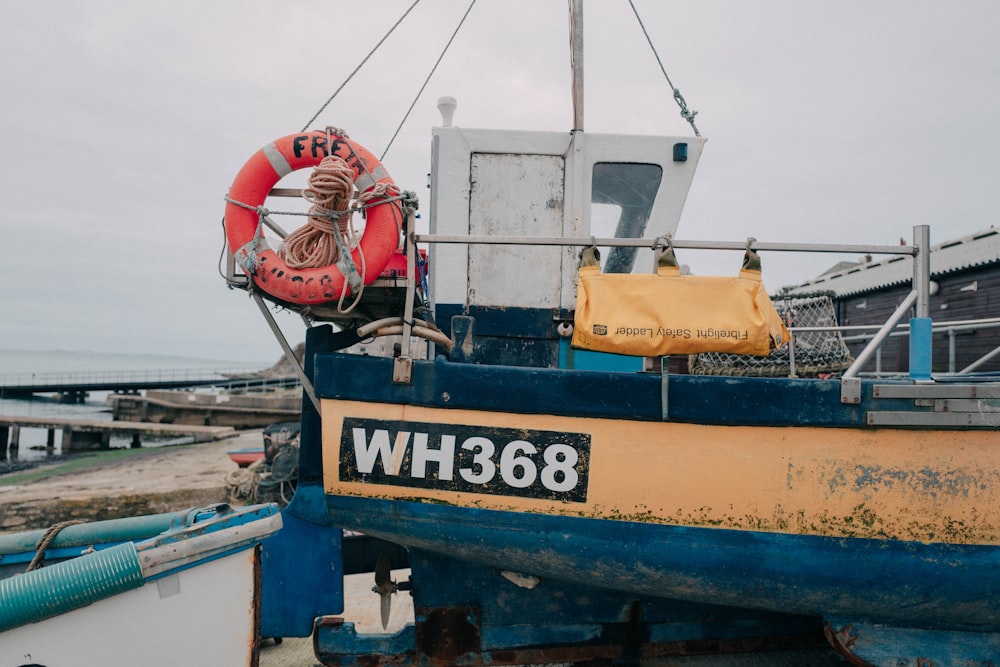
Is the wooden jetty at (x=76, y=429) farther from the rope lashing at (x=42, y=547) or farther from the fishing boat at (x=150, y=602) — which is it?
the fishing boat at (x=150, y=602)

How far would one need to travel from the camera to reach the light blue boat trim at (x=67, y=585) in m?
2.33

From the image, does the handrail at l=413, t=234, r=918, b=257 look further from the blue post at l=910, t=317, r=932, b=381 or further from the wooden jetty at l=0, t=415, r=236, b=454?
the wooden jetty at l=0, t=415, r=236, b=454

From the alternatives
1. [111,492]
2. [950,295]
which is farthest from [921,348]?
[111,492]

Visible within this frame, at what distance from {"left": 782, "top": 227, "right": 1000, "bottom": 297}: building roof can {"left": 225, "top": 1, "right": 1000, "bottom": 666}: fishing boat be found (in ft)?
22.1

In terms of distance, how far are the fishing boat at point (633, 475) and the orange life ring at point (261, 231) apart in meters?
0.01

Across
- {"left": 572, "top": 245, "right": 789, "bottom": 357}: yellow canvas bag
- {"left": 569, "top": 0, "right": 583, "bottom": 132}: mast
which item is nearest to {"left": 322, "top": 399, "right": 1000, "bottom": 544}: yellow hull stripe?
{"left": 572, "top": 245, "right": 789, "bottom": 357}: yellow canvas bag

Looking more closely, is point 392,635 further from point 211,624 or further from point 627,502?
point 627,502

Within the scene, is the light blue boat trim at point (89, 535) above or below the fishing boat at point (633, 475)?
below

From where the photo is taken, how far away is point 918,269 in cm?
260

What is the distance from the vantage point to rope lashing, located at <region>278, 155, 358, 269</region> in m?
2.78

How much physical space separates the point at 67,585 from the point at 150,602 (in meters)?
0.32

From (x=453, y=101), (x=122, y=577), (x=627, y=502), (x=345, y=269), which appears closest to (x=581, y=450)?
(x=627, y=502)

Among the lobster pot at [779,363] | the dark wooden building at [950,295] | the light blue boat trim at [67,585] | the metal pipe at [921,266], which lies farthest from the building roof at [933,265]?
the light blue boat trim at [67,585]

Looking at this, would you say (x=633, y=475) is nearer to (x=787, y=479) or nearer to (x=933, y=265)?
(x=787, y=479)
